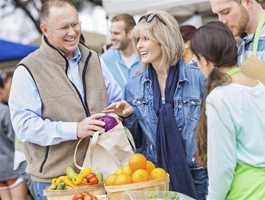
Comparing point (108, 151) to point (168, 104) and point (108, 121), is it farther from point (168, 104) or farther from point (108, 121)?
point (168, 104)

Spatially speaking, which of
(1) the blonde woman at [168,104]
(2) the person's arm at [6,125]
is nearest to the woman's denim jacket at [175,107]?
(1) the blonde woman at [168,104]

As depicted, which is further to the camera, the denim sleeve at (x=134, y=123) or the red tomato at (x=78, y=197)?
the denim sleeve at (x=134, y=123)

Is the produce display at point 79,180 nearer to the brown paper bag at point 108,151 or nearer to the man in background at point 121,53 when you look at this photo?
the brown paper bag at point 108,151

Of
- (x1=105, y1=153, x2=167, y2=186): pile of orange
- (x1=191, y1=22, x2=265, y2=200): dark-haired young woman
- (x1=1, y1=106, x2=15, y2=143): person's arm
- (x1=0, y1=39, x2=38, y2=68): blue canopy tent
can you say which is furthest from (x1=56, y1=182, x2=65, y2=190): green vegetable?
(x1=0, y1=39, x2=38, y2=68): blue canopy tent

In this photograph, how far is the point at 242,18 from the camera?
3.54m

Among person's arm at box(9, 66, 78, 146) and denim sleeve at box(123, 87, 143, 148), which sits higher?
person's arm at box(9, 66, 78, 146)

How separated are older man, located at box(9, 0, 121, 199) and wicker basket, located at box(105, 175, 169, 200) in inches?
17.0

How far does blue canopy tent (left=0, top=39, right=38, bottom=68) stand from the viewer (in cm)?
1285

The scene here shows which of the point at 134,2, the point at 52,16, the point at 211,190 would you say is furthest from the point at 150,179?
the point at 134,2

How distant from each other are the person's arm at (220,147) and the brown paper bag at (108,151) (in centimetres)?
81

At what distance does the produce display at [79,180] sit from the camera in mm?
3420

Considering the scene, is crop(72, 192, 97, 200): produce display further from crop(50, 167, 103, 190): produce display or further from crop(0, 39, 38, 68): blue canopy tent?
crop(0, 39, 38, 68): blue canopy tent

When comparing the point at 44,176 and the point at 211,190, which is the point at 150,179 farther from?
the point at 44,176

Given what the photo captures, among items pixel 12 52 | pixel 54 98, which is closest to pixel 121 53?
pixel 54 98
